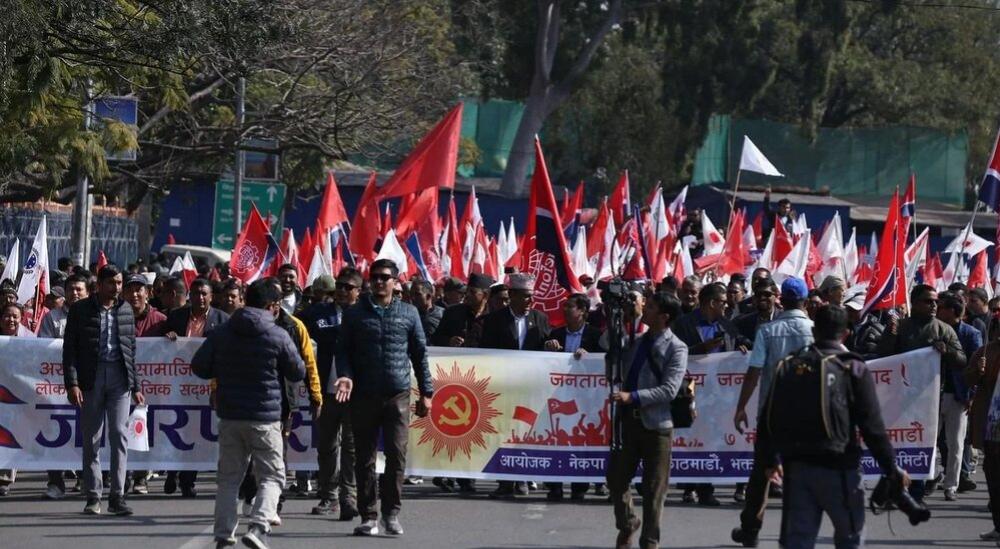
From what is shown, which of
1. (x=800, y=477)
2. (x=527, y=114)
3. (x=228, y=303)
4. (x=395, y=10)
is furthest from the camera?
(x=527, y=114)

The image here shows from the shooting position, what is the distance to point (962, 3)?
2299 inches

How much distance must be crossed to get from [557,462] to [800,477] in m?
5.07

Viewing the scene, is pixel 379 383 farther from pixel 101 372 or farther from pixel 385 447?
pixel 101 372

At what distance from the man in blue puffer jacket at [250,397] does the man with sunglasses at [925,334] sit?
16.9ft

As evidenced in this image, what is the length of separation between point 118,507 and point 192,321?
2082 millimetres

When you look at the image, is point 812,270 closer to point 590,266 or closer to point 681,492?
point 590,266

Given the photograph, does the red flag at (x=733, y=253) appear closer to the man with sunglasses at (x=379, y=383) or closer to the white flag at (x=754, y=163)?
the white flag at (x=754, y=163)

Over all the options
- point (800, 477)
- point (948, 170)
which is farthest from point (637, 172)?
point (800, 477)

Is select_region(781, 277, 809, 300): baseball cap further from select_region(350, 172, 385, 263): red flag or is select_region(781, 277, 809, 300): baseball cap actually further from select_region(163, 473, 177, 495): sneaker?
select_region(350, 172, 385, 263): red flag

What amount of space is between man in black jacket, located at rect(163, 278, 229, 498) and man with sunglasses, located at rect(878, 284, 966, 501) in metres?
5.08

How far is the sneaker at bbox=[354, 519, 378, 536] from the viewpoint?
34.4ft

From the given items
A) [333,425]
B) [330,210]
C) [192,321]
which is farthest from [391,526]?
[330,210]

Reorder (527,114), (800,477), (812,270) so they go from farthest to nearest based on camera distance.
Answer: (527,114), (812,270), (800,477)

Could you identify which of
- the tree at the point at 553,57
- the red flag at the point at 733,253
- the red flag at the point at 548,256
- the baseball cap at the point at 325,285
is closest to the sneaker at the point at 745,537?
the baseball cap at the point at 325,285
